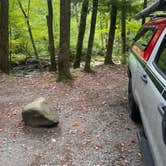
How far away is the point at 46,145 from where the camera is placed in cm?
536

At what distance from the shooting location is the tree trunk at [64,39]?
8.73 m

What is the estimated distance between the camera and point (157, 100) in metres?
3.06

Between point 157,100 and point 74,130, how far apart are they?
10.1 feet

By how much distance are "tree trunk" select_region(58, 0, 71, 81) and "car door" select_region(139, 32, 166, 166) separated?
16.7ft

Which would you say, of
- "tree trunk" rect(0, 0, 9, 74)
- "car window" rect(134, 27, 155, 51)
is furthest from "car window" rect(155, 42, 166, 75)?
"tree trunk" rect(0, 0, 9, 74)

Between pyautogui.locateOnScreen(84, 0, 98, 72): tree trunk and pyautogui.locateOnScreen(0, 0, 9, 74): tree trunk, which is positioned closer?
pyautogui.locateOnScreen(84, 0, 98, 72): tree trunk

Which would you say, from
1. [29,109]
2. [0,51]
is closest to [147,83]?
[29,109]

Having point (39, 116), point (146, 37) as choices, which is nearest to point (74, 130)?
point (39, 116)

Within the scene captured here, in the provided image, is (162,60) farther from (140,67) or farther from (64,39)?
(64,39)

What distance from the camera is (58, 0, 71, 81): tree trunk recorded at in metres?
8.73

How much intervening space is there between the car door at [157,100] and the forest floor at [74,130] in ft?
4.43

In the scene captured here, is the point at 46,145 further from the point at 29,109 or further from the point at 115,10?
the point at 115,10

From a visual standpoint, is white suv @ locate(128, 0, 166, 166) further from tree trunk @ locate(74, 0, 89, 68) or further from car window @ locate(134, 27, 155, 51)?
tree trunk @ locate(74, 0, 89, 68)

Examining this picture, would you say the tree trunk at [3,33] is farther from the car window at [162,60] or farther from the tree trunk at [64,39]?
the car window at [162,60]
